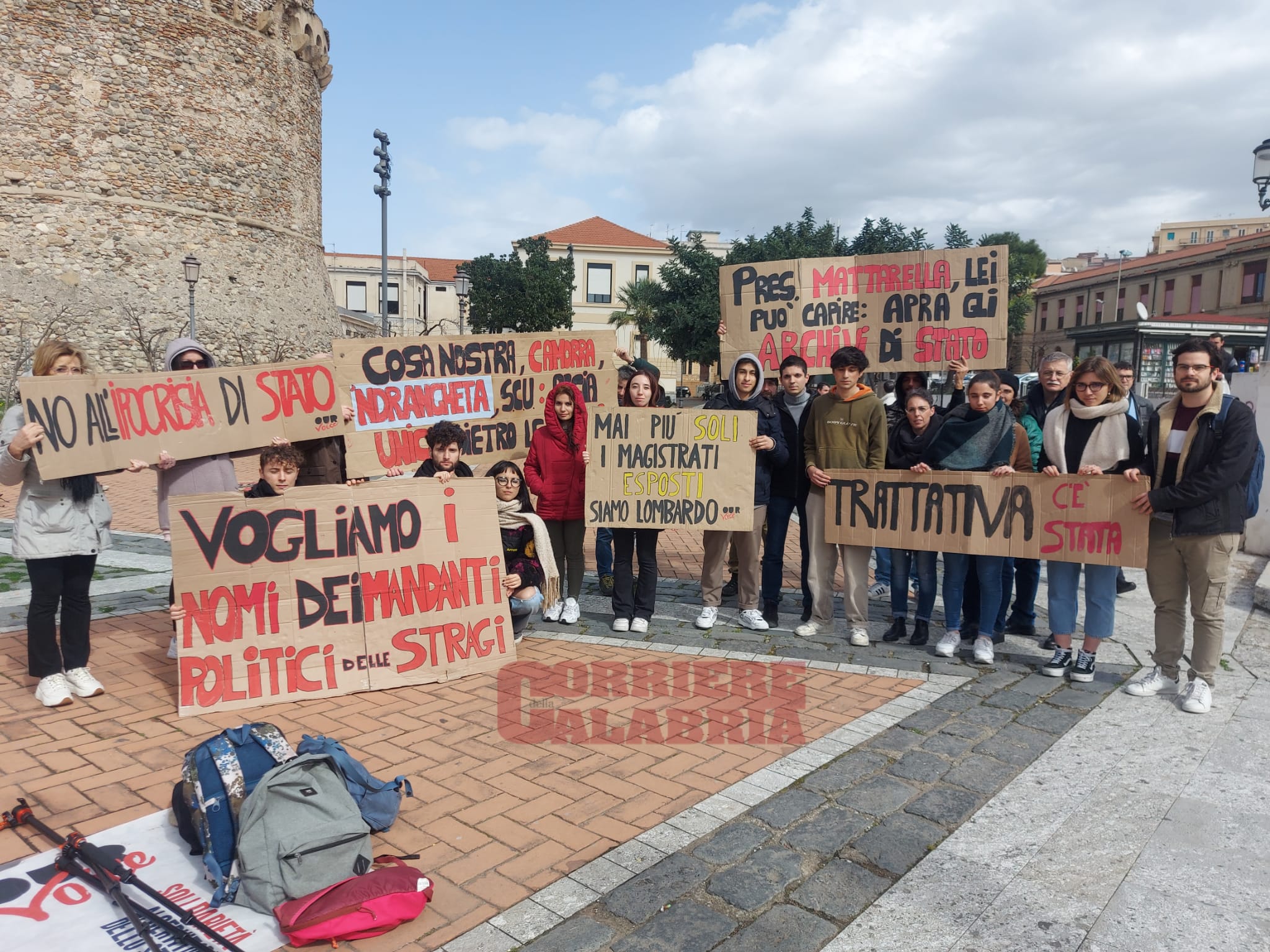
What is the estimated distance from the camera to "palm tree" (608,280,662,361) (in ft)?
207

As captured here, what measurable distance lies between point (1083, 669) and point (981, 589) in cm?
78

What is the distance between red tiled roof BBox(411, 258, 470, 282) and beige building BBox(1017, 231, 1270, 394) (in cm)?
5862

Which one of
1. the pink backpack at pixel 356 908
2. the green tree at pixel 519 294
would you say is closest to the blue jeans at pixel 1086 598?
the pink backpack at pixel 356 908

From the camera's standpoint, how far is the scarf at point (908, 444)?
19.4ft

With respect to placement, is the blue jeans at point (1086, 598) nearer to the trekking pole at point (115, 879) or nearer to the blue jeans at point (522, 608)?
the blue jeans at point (522, 608)

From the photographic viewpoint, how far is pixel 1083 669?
16.7ft

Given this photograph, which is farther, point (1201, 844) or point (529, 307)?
point (529, 307)

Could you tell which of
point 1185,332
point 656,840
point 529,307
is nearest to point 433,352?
point 656,840

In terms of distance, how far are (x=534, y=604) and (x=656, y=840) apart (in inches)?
105

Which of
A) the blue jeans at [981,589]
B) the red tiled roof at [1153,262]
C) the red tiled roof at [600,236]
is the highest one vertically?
the red tiled roof at [600,236]

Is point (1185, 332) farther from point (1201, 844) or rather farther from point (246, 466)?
point (1201, 844)

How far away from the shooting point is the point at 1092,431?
5.18 meters

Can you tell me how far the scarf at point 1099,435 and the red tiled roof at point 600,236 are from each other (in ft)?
237

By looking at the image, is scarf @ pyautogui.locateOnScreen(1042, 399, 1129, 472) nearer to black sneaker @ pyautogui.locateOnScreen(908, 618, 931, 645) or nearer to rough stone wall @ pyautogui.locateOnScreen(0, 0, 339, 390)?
black sneaker @ pyautogui.locateOnScreen(908, 618, 931, 645)
